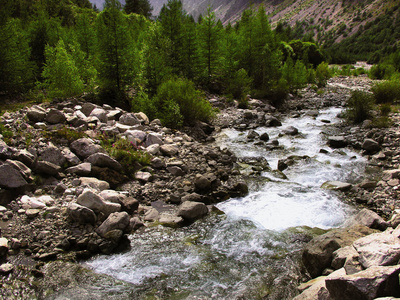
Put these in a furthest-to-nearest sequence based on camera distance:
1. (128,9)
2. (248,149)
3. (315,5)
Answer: (315,5)
(128,9)
(248,149)

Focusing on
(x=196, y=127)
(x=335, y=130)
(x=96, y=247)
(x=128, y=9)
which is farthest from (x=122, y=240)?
(x=128, y=9)

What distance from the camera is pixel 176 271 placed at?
5438 mm

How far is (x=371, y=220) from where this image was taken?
6203 mm

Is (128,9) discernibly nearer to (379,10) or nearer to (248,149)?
(248,149)

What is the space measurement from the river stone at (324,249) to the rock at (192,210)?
301 cm

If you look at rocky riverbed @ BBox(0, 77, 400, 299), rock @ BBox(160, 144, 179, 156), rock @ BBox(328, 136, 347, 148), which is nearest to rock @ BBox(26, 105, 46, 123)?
rocky riverbed @ BBox(0, 77, 400, 299)

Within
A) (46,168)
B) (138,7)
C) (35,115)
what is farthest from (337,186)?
(138,7)

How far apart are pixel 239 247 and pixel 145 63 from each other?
13984mm

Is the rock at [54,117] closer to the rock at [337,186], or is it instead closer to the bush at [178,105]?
the bush at [178,105]

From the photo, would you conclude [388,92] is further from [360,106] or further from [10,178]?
[10,178]

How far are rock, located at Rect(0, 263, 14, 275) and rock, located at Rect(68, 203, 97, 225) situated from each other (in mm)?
1518

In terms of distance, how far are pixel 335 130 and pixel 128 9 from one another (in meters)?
59.4

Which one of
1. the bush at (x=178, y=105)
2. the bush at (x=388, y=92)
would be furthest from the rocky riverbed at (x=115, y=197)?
the bush at (x=388, y=92)

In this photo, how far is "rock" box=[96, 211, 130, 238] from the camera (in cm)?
607
